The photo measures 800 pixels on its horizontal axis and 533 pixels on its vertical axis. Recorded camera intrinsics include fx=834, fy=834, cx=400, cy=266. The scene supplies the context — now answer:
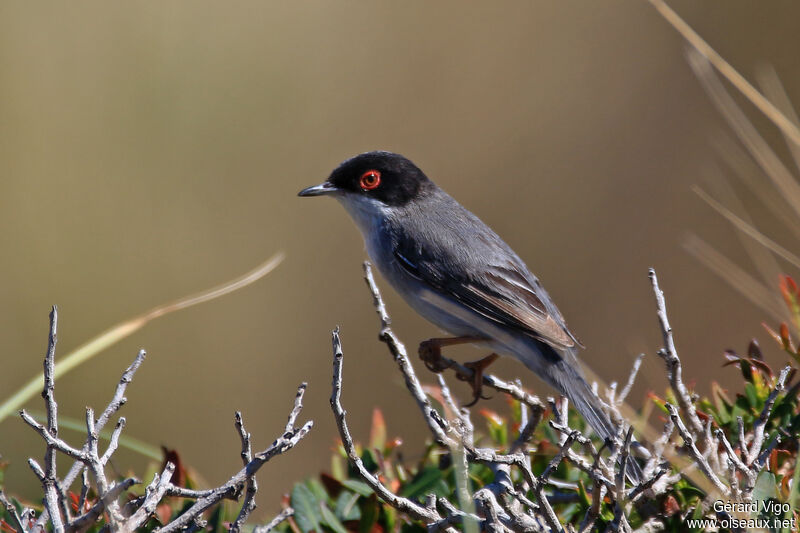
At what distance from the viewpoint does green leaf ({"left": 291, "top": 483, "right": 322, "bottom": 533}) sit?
7.12 ft

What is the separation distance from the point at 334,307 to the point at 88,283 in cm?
172

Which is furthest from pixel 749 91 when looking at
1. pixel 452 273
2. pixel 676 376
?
pixel 452 273

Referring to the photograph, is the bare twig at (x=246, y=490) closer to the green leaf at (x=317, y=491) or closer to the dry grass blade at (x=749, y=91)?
the green leaf at (x=317, y=491)

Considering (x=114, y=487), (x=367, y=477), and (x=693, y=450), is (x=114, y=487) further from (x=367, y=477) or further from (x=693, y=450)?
(x=693, y=450)

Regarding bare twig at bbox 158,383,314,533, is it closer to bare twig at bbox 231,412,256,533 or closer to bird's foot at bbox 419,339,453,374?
bare twig at bbox 231,412,256,533

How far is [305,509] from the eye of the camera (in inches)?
86.2

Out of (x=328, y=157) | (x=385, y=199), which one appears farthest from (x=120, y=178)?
(x=385, y=199)

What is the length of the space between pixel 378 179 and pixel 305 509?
2.16 meters

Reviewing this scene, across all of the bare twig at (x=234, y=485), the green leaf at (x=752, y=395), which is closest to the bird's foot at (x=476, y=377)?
A: the green leaf at (x=752, y=395)

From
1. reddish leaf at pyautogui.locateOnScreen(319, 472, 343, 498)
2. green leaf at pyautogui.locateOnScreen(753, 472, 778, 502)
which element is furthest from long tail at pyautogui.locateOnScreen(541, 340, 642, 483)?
reddish leaf at pyautogui.locateOnScreen(319, 472, 343, 498)

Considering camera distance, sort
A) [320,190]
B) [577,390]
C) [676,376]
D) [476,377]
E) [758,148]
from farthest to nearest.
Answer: [320,190]
[476,377]
[577,390]
[758,148]
[676,376]

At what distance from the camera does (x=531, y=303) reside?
138 inches

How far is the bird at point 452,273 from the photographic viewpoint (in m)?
3.29

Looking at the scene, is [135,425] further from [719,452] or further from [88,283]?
[719,452]
